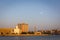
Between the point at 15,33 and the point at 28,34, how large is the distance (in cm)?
168

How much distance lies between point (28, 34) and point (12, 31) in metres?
1.98

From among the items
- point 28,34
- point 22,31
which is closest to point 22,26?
point 22,31

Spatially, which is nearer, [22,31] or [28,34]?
[28,34]

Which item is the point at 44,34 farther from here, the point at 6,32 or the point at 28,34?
the point at 6,32

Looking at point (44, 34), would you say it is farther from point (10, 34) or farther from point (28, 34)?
point (10, 34)

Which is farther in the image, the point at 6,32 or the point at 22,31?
the point at 22,31

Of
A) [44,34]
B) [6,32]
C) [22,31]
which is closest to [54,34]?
[44,34]

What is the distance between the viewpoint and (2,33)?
85.9ft

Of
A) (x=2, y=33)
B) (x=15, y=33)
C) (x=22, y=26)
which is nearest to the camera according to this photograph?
(x=2, y=33)

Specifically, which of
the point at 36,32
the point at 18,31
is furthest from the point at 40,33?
the point at 18,31

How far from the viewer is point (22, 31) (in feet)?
96.4

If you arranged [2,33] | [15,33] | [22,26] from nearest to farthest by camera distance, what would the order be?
1. [2,33]
2. [15,33]
3. [22,26]

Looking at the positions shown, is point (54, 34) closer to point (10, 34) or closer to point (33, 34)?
point (33, 34)

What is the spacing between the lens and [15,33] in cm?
2786
